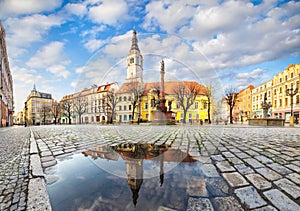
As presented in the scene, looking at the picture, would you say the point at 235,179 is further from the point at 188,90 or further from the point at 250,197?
the point at 188,90

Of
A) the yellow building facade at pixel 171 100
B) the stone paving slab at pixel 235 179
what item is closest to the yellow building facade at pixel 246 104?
the yellow building facade at pixel 171 100

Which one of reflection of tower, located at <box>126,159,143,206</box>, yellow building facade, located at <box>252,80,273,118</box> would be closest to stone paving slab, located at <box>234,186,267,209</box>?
reflection of tower, located at <box>126,159,143,206</box>

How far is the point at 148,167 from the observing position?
2928 mm

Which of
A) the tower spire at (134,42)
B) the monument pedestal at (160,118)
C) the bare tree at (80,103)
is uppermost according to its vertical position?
the tower spire at (134,42)

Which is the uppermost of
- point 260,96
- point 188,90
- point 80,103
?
point 260,96

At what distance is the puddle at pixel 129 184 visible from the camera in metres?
1.74

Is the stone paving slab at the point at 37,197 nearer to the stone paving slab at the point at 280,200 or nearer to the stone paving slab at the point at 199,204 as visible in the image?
the stone paving slab at the point at 199,204

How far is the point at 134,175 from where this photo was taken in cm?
260

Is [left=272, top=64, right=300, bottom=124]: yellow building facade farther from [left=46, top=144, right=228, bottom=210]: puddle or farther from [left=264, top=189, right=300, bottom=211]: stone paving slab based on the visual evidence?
[left=46, top=144, right=228, bottom=210]: puddle

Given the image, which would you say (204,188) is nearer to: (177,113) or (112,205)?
(112,205)

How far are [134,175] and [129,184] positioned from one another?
37cm

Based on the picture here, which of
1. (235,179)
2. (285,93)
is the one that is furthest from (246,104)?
(235,179)

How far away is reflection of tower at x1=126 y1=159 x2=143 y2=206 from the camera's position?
2.00 m

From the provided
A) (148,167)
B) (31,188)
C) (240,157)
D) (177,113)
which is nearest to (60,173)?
(31,188)
